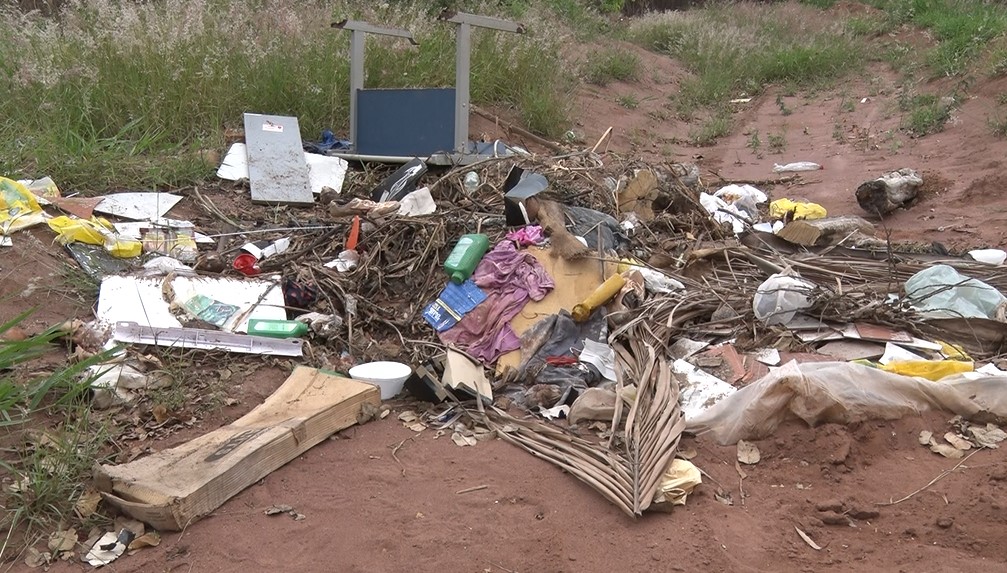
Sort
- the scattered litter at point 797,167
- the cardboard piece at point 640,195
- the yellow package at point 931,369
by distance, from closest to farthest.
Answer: the yellow package at point 931,369
the cardboard piece at point 640,195
the scattered litter at point 797,167

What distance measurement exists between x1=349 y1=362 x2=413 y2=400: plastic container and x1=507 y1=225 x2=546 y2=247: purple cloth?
113 centimetres

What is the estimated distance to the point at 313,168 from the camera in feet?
18.4

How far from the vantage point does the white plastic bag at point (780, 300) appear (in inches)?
142

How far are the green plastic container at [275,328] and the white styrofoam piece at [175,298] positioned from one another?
6cm

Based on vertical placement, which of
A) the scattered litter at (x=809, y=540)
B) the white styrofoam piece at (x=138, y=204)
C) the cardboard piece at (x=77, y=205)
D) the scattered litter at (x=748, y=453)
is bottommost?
the white styrofoam piece at (x=138, y=204)

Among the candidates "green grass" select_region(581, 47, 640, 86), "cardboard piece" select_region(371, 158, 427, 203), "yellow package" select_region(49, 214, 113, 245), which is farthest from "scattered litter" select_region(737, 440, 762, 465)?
"green grass" select_region(581, 47, 640, 86)

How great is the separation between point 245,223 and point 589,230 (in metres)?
2.15

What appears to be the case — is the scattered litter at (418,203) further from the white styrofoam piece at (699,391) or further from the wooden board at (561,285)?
the white styrofoam piece at (699,391)

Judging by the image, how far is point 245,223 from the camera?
488 cm

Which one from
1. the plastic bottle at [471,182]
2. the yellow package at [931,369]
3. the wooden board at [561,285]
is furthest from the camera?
the plastic bottle at [471,182]

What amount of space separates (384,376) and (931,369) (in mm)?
2225

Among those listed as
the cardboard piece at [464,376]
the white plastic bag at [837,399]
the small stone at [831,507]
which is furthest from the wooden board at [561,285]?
the small stone at [831,507]

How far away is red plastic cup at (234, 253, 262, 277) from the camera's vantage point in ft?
13.6

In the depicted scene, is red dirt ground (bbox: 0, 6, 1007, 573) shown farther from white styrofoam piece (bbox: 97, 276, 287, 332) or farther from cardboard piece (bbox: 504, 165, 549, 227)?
cardboard piece (bbox: 504, 165, 549, 227)
